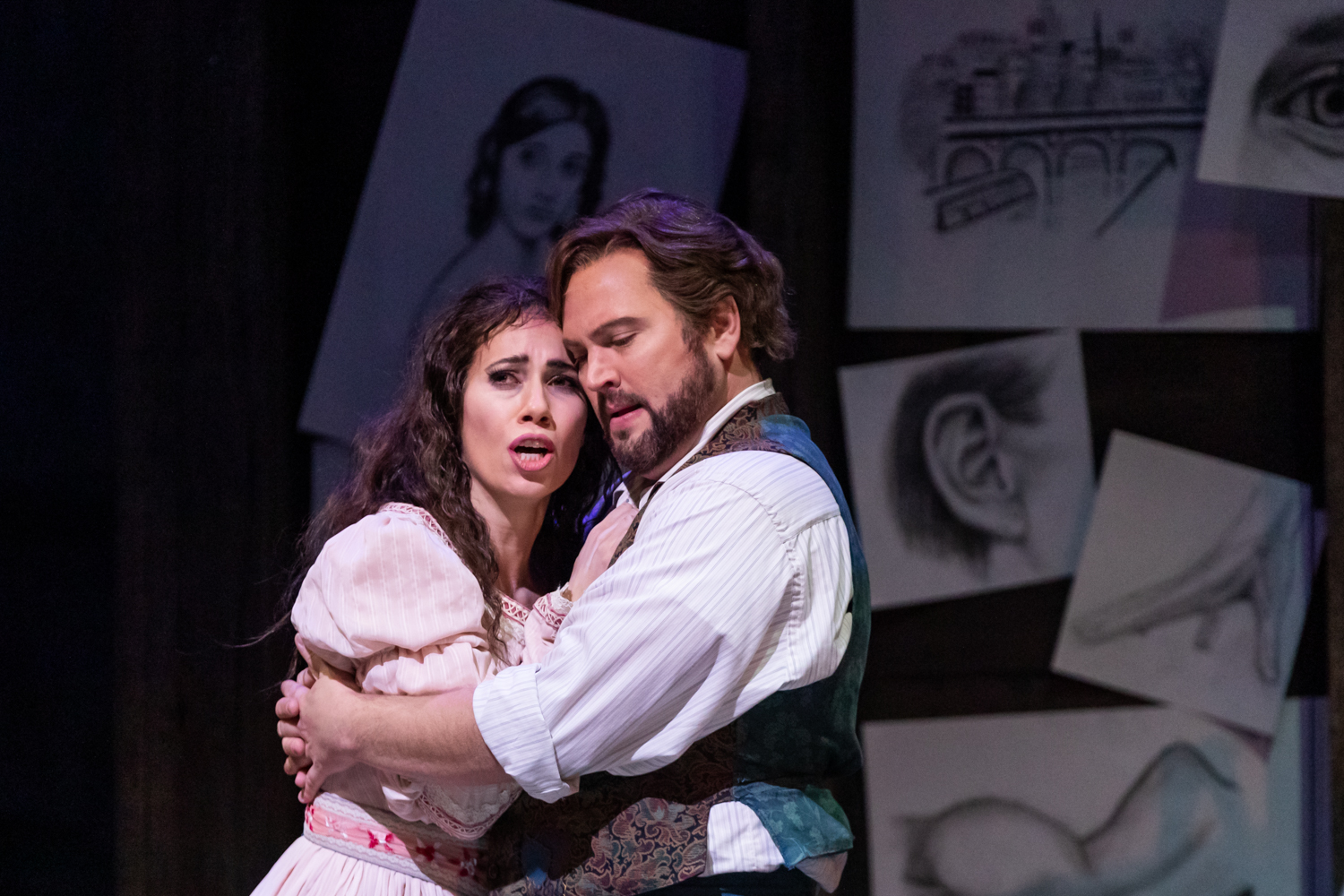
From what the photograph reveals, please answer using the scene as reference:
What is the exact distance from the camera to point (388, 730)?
151 cm

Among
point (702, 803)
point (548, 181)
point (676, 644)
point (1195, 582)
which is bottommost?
point (702, 803)

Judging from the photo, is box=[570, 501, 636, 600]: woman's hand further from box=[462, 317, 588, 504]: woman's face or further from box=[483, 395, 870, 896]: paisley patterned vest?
box=[483, 395, 870, 896]: paisley patterned vest

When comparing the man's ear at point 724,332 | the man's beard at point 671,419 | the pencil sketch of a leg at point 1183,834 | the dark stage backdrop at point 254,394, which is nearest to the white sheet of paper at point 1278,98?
the dark stage backdrop at point 254,394

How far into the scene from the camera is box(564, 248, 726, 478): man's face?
1.62 m

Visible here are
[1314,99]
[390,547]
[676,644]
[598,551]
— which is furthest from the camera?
[1314,99]

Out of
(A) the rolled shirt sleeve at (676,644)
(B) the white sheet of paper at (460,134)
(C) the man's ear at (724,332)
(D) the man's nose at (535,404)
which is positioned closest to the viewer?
(A) the rolled shirt sleeve at (676,644)

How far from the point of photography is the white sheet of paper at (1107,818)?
2.56 m

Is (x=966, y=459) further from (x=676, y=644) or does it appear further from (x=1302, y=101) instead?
(x=676, y=644)

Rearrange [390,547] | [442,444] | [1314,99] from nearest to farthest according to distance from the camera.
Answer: [390,547] < [442,444] < [1314,99]

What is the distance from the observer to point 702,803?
1.41 m

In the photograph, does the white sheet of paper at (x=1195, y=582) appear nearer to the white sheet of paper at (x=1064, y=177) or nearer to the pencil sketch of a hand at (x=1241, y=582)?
the pencil sketch of a hand at (x=1241, y=582)

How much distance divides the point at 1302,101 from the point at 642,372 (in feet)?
6.07

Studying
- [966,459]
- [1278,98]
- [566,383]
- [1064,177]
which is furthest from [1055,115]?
[566,383]

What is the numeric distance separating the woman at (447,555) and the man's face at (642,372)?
178mm
